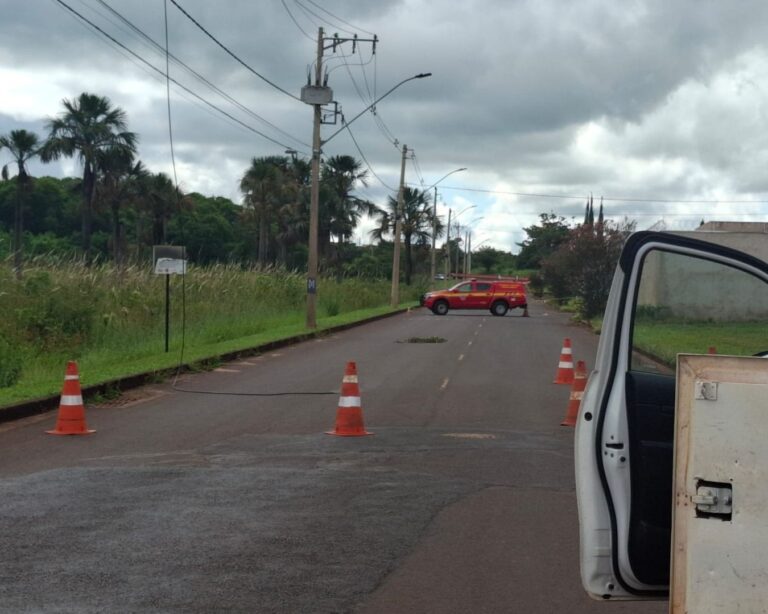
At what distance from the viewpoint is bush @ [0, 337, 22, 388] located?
1555 cm

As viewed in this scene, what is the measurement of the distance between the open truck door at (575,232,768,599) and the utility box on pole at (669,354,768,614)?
0.32 meters

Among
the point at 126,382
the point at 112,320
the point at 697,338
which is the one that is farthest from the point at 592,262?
the point at 697,338

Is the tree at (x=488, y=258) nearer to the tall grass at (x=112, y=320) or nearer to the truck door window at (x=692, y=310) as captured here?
the tall grass at (x=112, y=320)

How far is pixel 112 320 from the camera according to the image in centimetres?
2256

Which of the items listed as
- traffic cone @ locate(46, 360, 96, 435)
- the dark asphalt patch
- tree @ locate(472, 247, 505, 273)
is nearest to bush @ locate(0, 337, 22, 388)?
traffic cone @ locate(46, 360, 96, 435)

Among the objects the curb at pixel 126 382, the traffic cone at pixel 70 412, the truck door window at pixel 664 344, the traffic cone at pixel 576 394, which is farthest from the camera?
the curb at pixel 126 382

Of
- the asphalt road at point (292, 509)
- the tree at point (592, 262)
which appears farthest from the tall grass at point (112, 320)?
the tree at point (592, 262)

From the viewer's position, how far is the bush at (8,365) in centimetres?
1555

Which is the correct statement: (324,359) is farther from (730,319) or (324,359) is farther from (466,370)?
(730,319)

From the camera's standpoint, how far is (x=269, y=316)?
3350 cm

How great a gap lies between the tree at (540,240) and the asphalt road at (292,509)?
110190mm

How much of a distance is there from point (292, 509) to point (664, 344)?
387 cm

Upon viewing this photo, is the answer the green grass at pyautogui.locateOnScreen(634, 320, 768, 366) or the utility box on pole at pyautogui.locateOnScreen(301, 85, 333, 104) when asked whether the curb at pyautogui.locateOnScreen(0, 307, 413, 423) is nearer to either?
the utility box on pole at pyautogui.locateOnScreen(301, 85, 333, 104)

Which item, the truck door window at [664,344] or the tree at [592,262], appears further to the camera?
the tree at [592,262]
